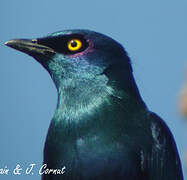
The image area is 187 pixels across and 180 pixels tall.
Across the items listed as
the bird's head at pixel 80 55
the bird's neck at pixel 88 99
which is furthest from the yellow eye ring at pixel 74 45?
the bird's neck at pixel 88 99

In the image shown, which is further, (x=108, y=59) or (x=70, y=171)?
(x=108, y=59)

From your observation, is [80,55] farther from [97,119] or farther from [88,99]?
[97,119]

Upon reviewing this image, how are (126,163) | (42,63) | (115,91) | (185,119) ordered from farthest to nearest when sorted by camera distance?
(185,119)
(42,63)
(115,91)
(126,163)

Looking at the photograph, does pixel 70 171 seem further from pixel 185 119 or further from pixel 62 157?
pixel 185 119

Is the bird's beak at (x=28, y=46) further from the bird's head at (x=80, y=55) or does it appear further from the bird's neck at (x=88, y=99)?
the bird's neck at (x=88, y=99)

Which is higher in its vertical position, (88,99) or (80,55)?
(80,55)

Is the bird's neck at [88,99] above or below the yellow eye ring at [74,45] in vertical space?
below

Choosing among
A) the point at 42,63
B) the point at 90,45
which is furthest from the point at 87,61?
the point at 42,63

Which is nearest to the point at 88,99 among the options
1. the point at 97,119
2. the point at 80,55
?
the point at 97,119
